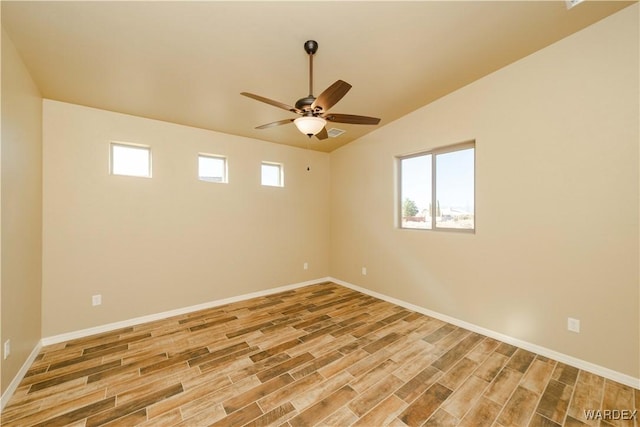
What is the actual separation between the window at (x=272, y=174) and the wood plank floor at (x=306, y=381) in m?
2.51

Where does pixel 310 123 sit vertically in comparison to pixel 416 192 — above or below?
above

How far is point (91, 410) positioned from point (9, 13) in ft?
9.51

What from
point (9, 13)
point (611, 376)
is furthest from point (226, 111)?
point (611, 376)

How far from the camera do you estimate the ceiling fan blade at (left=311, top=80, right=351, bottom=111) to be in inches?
70.3

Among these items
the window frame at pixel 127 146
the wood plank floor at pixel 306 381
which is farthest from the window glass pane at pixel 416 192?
the window frame at pixel 127 146

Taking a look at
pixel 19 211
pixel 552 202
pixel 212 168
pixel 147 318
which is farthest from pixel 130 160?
pixel 552 202

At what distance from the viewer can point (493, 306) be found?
2957 millimetres

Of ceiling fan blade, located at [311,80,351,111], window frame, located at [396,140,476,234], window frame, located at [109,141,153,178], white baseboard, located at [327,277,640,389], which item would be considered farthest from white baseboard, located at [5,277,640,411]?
ceiling fan blade, located at [311,80,351,111]

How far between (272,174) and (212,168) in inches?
43.5

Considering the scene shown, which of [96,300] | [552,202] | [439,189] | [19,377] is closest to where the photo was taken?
[19,377]

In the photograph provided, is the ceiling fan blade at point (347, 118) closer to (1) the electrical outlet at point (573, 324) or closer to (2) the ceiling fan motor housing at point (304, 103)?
(2) the ceiling fan motor housing at point (304, 103)

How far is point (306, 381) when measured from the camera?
2184mm

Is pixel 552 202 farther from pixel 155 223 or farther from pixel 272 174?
pixel 155 223

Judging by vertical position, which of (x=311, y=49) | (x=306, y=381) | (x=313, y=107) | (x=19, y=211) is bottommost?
(x=306, y=381)
